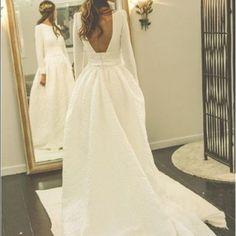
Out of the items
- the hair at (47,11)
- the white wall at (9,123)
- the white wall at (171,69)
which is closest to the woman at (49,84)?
the hair at (47,11)

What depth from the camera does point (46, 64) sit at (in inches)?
147

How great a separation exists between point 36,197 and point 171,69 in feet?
6.24

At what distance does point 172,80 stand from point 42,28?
1449 millimetres

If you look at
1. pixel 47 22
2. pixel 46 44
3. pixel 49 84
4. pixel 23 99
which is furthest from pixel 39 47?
pixel 23 99

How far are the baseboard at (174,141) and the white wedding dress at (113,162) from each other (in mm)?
1535

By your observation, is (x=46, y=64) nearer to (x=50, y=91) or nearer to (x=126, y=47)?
(x=50, y=91)

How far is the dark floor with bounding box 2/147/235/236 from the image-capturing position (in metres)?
2.84

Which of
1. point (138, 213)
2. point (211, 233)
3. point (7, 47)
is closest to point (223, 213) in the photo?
point (211, 233)

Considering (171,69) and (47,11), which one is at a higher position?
(47,11)

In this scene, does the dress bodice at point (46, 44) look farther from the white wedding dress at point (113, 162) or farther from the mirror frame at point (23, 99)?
the white wedding dress at point (113, 162)

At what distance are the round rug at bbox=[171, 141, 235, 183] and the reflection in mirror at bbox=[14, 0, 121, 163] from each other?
116cm

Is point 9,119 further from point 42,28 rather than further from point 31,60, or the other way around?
point 42,28

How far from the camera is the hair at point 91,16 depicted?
8.55 ft

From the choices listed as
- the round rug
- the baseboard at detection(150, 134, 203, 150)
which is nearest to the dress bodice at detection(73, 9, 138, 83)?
the round rug
